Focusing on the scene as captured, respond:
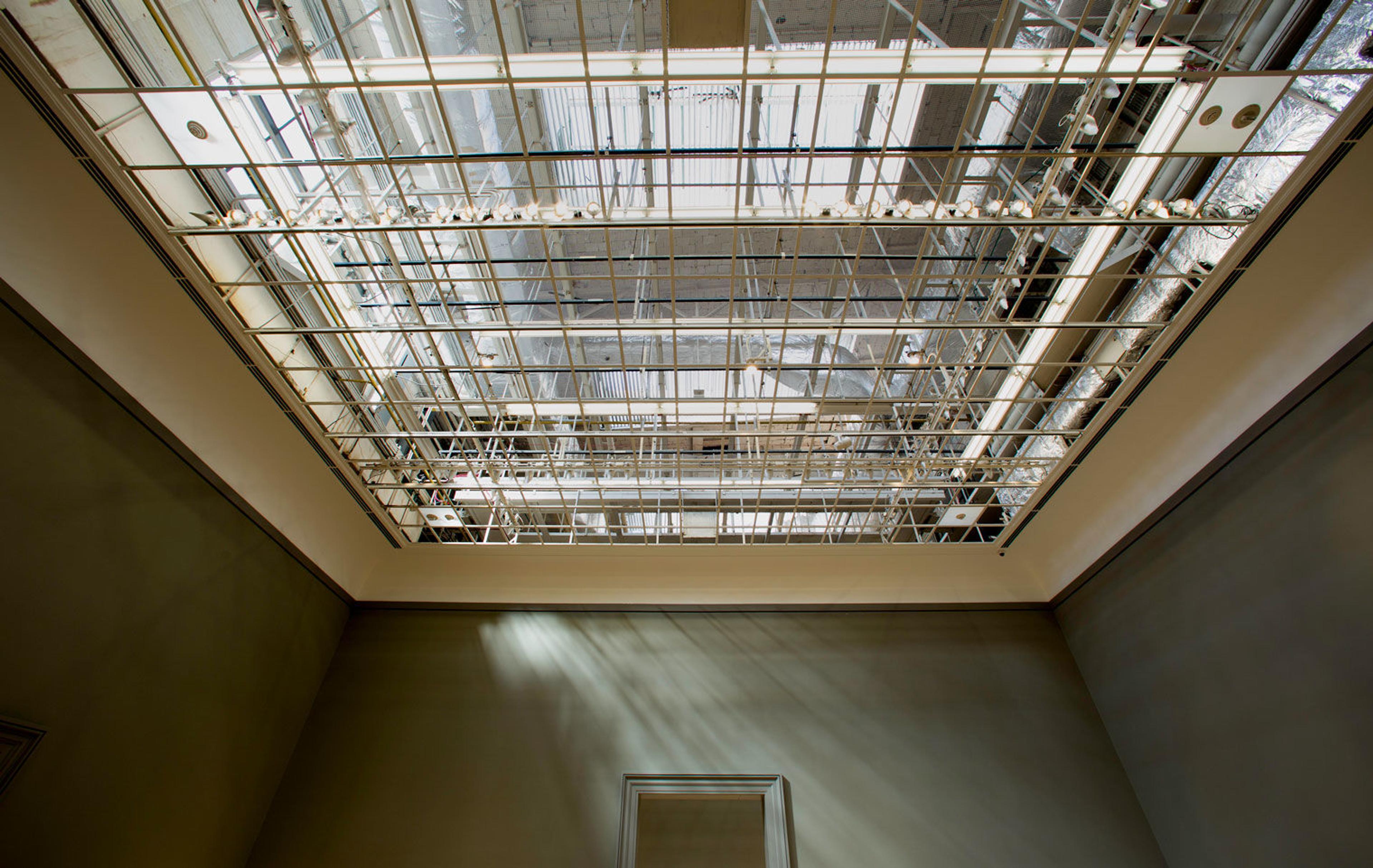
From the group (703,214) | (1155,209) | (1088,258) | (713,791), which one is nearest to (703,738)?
(713,791)

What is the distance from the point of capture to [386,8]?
3.70 metres

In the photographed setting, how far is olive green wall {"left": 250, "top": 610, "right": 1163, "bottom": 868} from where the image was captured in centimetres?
429

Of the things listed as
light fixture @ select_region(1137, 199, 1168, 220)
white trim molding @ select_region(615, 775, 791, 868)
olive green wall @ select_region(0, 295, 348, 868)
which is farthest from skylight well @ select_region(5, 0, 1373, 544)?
white trim molding @ select_region(615, 775, 791, 868)

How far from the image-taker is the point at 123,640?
343cm

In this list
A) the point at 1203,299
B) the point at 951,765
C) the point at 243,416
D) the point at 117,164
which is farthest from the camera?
the point at 951,765

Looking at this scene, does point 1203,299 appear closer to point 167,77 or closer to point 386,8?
point 386,8

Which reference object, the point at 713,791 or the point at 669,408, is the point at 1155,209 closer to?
the point at 669,408

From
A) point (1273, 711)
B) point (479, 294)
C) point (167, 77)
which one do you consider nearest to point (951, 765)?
point (1273, 711)

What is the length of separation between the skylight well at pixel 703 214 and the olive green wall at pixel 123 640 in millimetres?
830

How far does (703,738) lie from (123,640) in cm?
372

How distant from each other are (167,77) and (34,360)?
147 cm

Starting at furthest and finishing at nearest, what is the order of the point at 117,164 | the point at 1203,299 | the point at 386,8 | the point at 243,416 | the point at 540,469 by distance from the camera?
the point at 540,469, the point at 243,416, the point at 386,8, the point at 1203,299, the point at 117,164

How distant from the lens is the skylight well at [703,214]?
8.48ft

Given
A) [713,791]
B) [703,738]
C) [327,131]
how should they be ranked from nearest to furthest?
[327,131]
[713,791]
[703,738]
